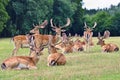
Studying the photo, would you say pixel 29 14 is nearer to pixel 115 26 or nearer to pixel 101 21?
pixel 115 26

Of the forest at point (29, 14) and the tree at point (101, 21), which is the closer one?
the forest at point (29, 14)

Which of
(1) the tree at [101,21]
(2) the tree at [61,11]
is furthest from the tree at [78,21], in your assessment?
(2) the tree at [61,11]

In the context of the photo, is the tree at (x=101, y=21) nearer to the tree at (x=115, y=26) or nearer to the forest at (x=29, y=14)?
the tree at (x=115, y=26)

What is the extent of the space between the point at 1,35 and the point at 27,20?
19.3 ft

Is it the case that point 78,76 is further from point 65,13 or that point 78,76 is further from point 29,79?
point 65,13

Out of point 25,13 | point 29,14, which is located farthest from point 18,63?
point 25,13

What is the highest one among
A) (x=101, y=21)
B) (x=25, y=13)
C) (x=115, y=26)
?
(x=25, y=13)

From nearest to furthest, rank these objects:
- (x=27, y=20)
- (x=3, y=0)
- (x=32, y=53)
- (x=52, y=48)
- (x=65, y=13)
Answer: (x=32, y=53) < (x=52, y=48) < (x=3, y=0) < (x=27, y=20) < (x=65, y=13)

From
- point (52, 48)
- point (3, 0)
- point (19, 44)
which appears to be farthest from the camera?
point (3, 0)

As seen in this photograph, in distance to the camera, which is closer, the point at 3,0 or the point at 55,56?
the point at 55,56

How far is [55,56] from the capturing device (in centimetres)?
1480

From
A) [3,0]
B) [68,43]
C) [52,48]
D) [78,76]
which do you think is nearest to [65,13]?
[3,0]

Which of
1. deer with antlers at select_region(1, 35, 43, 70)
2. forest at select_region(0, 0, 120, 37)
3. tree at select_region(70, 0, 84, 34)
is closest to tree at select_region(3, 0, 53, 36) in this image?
forest at select_region(0, 0, 120, 37)

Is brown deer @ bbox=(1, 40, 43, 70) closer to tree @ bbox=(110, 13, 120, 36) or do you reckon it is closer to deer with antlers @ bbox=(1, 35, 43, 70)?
deer with antlers @ bbox=(1, 35, 43, 70)
